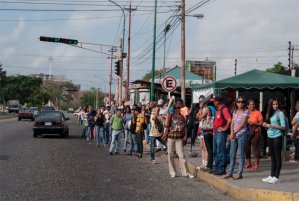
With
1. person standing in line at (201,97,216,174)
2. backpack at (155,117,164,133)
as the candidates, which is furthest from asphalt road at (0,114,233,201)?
backpack at (155,117,164,133)

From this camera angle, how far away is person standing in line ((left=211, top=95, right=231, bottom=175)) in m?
11.5

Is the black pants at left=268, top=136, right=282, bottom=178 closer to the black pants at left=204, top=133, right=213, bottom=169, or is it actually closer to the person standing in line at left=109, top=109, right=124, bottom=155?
the black pants at left=204, top=133, right=213, bottom=169

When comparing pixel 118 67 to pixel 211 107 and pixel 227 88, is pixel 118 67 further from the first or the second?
pixel 211 107

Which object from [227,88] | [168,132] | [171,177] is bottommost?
[171,177]

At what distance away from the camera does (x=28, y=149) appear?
18703mm

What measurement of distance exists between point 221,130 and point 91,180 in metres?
3.13

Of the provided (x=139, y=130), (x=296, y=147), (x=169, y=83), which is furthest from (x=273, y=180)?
(x=169, y=83)

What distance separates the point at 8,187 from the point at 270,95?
21732 mm

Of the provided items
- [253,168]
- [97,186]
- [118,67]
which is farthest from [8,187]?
[118,67]

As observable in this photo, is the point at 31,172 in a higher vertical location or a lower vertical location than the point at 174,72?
lower

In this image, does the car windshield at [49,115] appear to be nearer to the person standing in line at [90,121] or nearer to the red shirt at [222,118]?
the person standing in line at [90,121]

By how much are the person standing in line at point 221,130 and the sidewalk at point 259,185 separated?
394 millimetres

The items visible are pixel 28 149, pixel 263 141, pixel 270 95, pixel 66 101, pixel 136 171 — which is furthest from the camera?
pixel 66 101

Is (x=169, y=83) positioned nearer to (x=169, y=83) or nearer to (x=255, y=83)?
(x=169, y=83)
